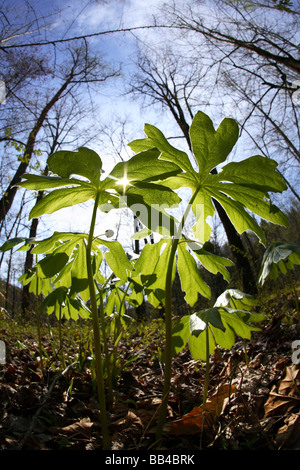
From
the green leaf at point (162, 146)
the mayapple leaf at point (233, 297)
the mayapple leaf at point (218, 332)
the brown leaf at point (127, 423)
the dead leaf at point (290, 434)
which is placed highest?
the green leaf at point (162, 146)

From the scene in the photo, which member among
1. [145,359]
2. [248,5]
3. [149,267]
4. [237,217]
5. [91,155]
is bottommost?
[145,359]

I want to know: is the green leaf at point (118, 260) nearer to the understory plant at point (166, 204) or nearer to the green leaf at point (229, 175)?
the understory plant at point (166, 204)

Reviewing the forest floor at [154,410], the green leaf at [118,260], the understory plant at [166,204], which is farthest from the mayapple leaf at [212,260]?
the forest floor at [154,410]

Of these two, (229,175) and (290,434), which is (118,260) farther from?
(290,434)

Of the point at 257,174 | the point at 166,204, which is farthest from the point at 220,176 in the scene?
the point at 166,204

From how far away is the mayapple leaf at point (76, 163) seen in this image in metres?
0.91

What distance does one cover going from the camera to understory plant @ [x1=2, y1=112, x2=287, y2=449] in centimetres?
93

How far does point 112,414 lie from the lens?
4.81 ft

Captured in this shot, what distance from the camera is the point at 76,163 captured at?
930mm

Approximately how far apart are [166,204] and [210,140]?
0.99ft

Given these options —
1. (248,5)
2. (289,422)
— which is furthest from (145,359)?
(248,5)

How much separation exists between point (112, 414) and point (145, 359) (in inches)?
50.3

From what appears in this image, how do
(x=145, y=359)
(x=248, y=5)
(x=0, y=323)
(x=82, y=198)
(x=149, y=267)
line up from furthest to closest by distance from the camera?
(x=248, y=5) → (x=0, y=323) → (x=145, y=359) → (x=149, y=267) → (x=82, y=198)
